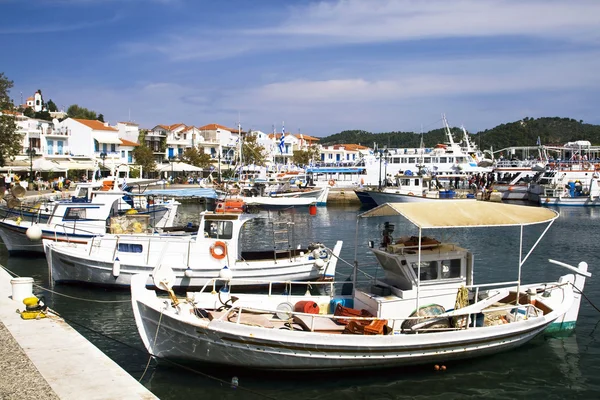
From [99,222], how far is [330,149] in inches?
3766

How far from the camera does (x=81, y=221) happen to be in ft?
75.5

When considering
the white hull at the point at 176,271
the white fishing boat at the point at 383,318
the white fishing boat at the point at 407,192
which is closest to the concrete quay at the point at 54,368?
the white fishing boat at the point at 383,318

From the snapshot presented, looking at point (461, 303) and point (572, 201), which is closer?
point (461, 303)

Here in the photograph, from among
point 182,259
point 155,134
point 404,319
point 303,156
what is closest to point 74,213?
point 182,259

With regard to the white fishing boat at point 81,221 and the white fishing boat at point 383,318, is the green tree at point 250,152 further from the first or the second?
the white fishing boat at point 383,318

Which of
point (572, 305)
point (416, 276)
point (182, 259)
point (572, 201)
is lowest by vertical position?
point (572, 201)

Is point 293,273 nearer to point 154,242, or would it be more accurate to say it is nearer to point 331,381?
point 154,242

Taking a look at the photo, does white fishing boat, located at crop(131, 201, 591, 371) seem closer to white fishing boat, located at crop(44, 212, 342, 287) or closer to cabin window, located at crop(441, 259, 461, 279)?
cabin window, located at crop(441, 259, 461, 279)

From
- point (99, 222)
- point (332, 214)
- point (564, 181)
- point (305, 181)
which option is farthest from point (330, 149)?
point (99, 222)

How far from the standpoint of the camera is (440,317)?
38.2ft

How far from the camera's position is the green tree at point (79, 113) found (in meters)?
111

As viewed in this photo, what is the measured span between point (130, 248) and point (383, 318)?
1102 cm

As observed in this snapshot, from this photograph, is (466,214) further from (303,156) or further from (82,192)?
(303,156)

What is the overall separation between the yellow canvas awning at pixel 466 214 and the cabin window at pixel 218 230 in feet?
23.5
